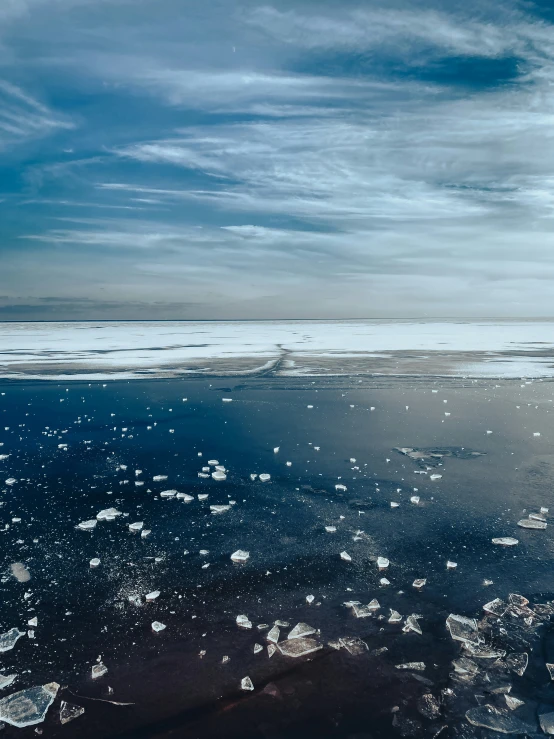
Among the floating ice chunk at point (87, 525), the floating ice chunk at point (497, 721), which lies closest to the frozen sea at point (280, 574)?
the floating ice chunk at point (497, 721)

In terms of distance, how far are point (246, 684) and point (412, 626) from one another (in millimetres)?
1462

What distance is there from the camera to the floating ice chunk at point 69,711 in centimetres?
321

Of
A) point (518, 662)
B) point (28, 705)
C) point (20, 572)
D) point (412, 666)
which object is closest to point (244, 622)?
point (412, 666)

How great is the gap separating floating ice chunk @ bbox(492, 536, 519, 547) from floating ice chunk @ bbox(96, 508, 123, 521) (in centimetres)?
453

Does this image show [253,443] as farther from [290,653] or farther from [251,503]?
[290,653]

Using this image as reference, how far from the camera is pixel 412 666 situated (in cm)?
363

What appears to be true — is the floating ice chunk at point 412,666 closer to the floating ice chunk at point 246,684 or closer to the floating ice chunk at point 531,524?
the floating ice chunk at point 246,684

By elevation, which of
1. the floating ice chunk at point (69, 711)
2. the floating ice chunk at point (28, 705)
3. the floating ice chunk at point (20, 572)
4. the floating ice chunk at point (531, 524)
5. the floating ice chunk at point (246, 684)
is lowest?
the floating ice chunk at point (28, 705)

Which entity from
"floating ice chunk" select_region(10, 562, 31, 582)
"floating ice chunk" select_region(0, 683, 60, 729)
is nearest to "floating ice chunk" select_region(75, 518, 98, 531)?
"floating ice chunk" select_region(10, 562, 31, 582)

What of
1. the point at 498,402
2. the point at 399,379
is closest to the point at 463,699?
the point at 498,402

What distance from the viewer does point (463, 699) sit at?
132 inches

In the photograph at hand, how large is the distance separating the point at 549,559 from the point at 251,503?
11.6 feet

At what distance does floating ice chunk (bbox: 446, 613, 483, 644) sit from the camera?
3.93m

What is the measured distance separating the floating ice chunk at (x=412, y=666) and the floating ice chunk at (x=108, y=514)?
3.95m
